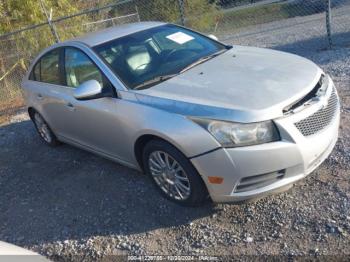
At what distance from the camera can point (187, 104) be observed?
3504 millimetres

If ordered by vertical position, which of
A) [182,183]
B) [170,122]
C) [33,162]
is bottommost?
[33,162]

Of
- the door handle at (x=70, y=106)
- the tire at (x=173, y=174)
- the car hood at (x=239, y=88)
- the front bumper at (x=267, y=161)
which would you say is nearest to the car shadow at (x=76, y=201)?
the tire at (x=173, y=174)

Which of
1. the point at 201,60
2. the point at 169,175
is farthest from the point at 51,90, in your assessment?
the point at 169,175

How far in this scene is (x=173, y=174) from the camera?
12.3 feet

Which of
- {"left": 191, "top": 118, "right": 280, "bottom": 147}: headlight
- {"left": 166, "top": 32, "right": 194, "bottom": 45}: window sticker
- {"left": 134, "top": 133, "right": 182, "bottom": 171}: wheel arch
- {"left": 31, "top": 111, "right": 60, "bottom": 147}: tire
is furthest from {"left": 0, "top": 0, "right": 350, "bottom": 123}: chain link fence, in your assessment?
{"left": 191, "top": 118, "right": 280, "bottom": 147}: headlight

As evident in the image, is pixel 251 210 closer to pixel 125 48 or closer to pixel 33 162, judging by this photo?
pixel 125 48

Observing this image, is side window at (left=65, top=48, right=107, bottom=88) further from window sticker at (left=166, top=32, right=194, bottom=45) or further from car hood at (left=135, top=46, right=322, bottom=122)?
window sticker at (left=166, top=32, right=194, bottom=45)

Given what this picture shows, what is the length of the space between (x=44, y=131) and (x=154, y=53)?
2.49 metres

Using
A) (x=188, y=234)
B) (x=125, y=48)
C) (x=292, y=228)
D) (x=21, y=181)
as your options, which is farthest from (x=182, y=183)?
(x=21, y=181)

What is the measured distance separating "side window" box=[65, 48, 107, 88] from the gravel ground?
3.60ft

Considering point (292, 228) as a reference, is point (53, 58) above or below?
above

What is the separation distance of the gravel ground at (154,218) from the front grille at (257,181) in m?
0.36

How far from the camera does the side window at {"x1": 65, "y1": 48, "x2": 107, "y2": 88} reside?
4334mm

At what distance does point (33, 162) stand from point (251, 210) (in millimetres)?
3441
